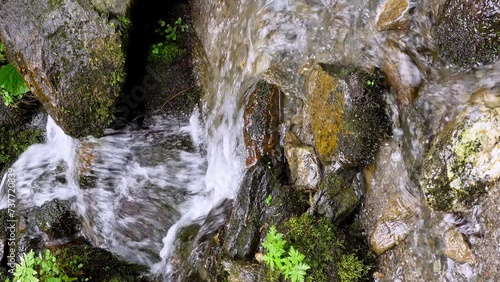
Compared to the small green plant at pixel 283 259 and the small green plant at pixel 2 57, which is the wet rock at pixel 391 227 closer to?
the small green plant at pixel 283 259

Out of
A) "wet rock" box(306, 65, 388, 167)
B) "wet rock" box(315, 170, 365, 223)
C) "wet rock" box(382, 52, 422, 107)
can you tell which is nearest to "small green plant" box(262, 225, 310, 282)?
"wet rock" box(315, 170, 365, 223)

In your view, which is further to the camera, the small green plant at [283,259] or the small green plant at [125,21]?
the small green plant at [125,21]

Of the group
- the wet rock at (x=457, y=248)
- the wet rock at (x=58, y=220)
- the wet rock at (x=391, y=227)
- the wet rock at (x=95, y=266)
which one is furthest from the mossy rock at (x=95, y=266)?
the wet rock at (x=457, y=248)

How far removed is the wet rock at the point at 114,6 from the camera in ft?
14.3

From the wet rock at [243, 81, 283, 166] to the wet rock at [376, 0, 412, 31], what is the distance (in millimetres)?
1274

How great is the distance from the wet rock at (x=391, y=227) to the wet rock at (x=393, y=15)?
1.17m

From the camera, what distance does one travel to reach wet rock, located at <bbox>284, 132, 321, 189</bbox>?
11.6 ft

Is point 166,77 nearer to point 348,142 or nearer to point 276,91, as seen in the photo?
point 276,91

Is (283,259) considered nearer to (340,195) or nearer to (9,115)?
(340,195)

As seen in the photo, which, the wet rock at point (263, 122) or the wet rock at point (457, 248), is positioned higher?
the wet rock at point (263, 122)

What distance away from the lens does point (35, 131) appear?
20.1ft

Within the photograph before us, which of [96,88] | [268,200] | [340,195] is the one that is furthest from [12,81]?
[340,195]

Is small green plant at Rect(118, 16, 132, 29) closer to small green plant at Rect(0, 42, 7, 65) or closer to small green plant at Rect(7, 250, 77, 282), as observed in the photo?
small green plant at Rect(0, 42, 7, 65)

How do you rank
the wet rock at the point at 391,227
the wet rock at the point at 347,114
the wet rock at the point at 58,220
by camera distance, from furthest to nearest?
the wet rock at the point at 58,220, the wet rock at the point at 347,114, the wet rock at the point at 391,227
